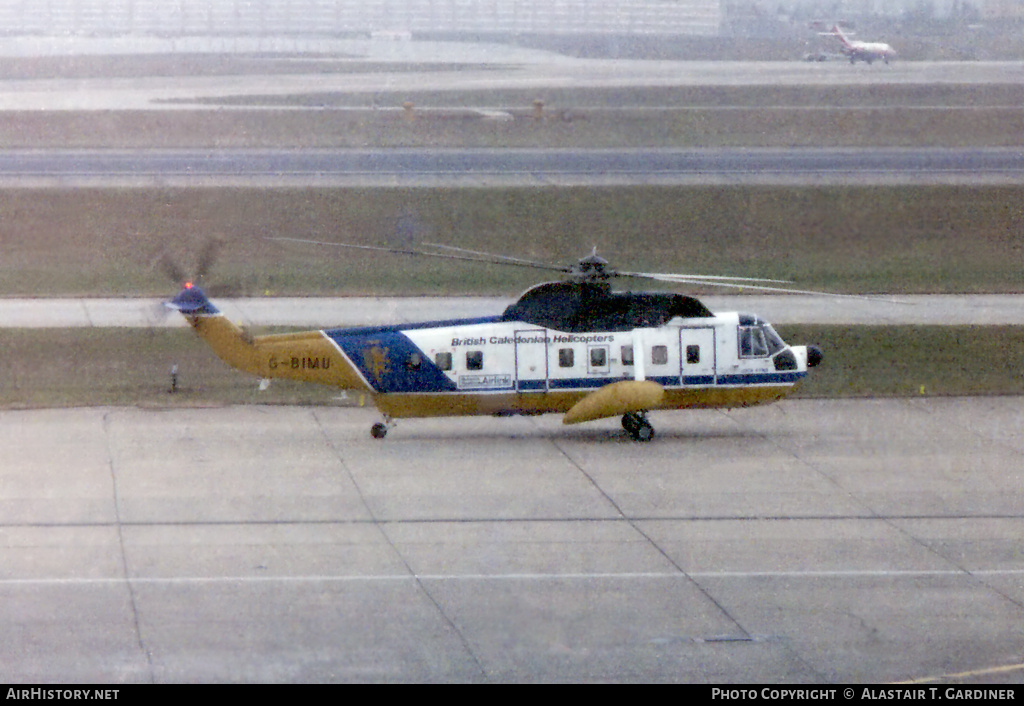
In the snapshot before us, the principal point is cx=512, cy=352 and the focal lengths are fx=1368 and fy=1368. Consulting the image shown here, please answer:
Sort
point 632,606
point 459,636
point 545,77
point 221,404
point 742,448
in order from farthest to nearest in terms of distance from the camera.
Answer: point 545,77, point 221,404, point 742,448, point 632,606, point 459,636

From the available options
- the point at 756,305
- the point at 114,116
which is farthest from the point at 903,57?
the point at 756,305

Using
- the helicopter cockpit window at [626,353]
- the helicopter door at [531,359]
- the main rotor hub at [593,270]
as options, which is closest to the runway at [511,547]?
the helicopter door at [531,359]

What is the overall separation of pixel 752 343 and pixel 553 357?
3.55 m

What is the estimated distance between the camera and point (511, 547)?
17953 mm

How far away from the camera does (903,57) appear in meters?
84.4

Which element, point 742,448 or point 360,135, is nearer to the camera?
point 742,448

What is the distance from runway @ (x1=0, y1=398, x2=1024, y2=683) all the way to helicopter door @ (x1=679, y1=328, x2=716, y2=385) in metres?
1.14

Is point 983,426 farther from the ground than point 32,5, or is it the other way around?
point 32,5

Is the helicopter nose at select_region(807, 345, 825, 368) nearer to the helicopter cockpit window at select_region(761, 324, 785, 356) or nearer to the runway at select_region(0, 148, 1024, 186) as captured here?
the helicopter cockpit window at select_region(761, 324, 785, 356)

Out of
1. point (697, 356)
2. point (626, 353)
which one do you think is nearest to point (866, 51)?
point (697, 356)

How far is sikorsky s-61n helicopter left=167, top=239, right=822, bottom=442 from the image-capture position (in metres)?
23.2

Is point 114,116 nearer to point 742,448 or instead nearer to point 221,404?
point 221,404

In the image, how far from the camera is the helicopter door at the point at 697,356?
78.1 ft
